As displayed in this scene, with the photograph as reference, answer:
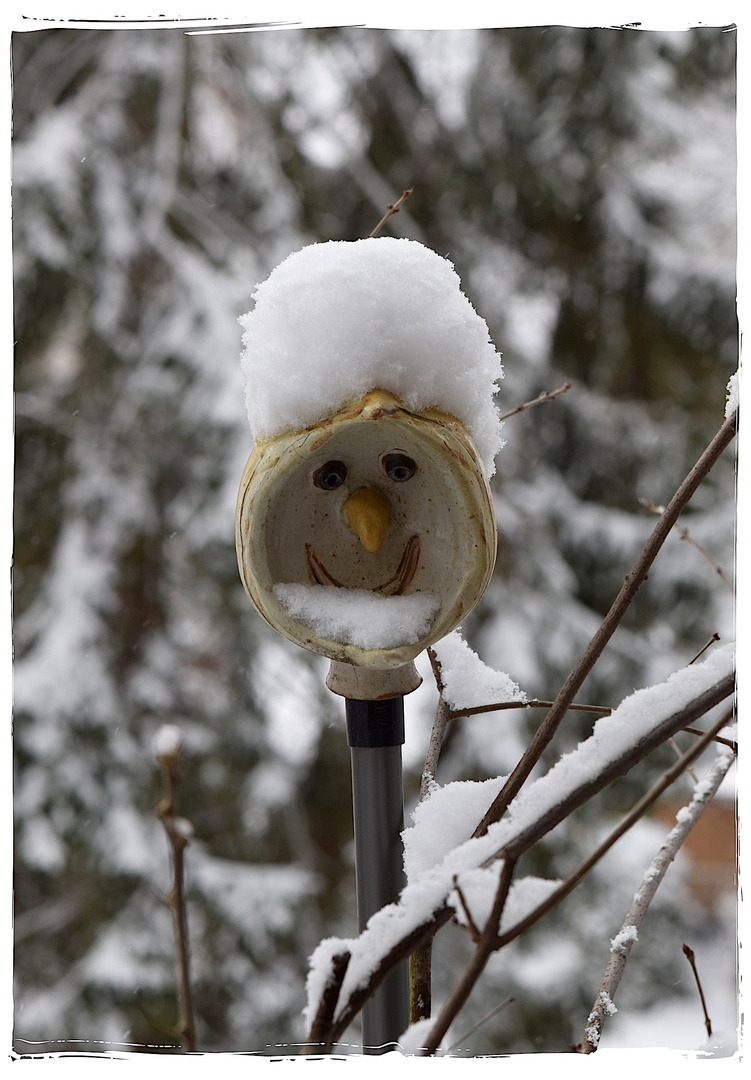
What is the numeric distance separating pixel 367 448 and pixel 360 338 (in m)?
0.05

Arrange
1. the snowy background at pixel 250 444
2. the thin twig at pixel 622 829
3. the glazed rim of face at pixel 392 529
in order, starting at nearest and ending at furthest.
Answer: the thin twig at pixel 622 829 → the glazed rim of face at pixel 392 529 → the snowy background at pixel 250 444

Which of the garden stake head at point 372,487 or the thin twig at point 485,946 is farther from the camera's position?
the garden stake head at point 372,487

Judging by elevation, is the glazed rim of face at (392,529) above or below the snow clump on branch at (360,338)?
below

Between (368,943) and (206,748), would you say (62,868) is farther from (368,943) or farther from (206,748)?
(368,943)

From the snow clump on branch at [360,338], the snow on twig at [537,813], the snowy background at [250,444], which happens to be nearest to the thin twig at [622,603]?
the snow on twig at [537,813]

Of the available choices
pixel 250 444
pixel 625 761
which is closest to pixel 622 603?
pixel 625 761

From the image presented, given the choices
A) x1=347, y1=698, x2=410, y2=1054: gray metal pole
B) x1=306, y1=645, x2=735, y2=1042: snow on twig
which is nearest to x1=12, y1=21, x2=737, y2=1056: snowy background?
x1=347, y1=698, x2=410, y2=1054: gray metal pole

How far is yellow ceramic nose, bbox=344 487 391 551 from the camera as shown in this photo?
15.6 inches

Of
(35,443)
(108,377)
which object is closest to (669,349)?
(108,377)

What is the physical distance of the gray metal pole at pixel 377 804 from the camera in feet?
1.38

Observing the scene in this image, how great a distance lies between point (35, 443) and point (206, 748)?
615mm

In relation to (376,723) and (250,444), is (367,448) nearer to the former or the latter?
(376,723)

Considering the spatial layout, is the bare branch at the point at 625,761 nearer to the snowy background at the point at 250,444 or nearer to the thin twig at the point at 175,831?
the thin twig at the point at 175,831

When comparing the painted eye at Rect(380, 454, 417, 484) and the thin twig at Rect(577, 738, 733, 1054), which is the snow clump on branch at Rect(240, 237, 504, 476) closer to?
the painted eye at Rect(380, 454, 417, 484)
